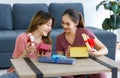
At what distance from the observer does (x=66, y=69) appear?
1.92m

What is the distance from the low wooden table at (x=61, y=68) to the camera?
1.82 meters

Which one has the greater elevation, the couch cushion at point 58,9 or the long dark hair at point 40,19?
the long dark hair at point 40,19

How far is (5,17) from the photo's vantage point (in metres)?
4.40

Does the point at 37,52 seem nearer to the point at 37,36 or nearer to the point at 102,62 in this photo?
the point at 37,36

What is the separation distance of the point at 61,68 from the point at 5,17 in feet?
8.72

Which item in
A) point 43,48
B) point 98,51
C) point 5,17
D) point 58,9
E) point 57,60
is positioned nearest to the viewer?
point 57,60

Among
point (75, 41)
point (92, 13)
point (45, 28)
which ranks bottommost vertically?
point (92, 13)

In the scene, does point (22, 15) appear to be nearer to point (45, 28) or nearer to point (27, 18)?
point (27, 18)

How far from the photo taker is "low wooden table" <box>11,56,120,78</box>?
1818 mm

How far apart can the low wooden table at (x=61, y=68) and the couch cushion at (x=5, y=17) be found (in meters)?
2.36

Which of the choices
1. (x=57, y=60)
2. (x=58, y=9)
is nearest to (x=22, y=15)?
(x=58, y=9)

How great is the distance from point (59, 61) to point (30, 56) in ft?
1.12

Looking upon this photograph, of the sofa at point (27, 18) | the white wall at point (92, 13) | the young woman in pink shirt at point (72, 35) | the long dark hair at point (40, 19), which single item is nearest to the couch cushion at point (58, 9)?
the sofa at point (27, 18)

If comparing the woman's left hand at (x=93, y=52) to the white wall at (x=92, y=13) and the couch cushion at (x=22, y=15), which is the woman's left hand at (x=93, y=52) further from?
the white wall at (x=92, y=13)
